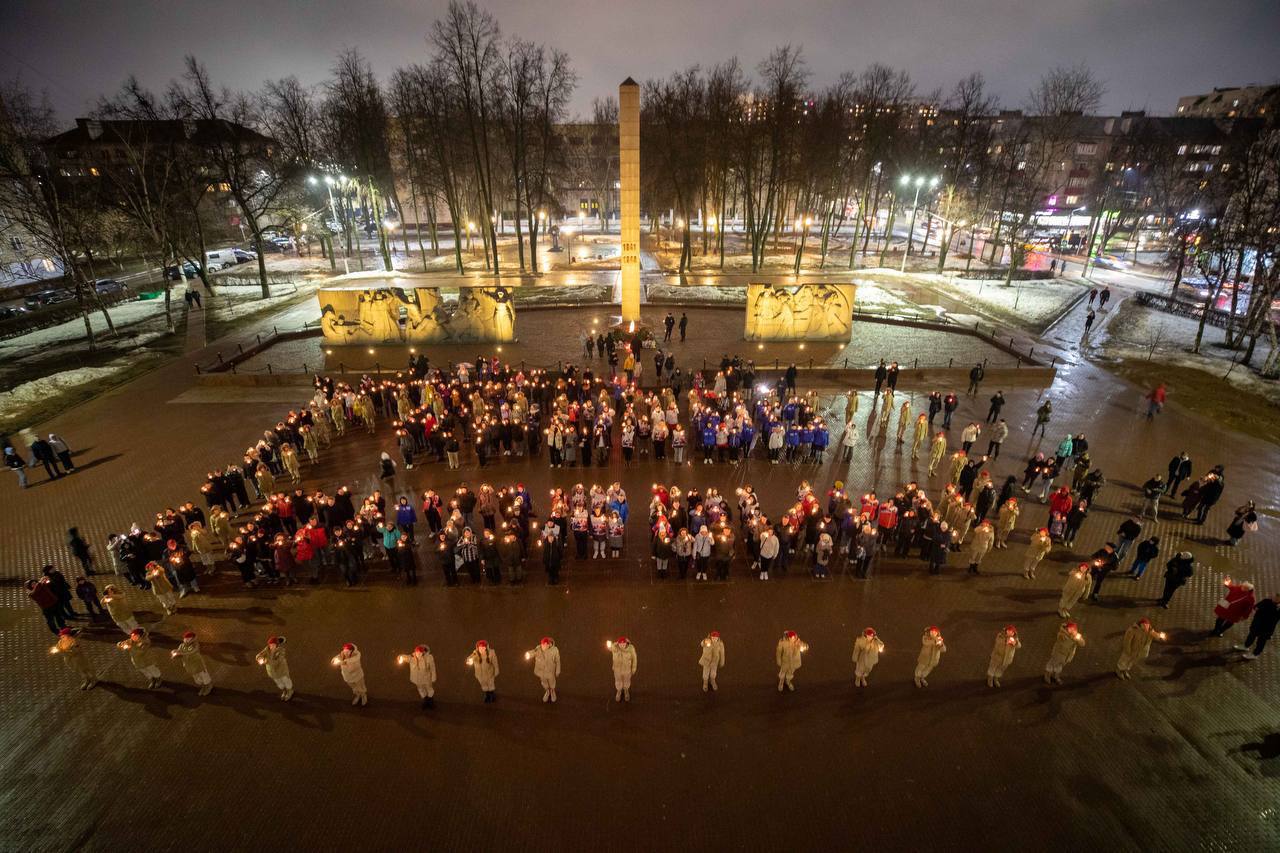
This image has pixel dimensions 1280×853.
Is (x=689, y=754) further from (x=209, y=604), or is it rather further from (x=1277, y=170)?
(x=1277, y=170)

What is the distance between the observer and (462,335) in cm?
2577

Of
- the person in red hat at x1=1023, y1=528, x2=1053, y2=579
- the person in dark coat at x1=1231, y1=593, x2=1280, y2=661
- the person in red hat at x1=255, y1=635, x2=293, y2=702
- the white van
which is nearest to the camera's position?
the person in red hat at x1=255, y1=635, x2=293, y2=702

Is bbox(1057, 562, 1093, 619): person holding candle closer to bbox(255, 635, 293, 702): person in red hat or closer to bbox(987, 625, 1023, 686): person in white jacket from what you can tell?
bbox(987, 625, 1023, 686): person in white jacket

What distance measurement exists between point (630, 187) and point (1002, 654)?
74.0 feet

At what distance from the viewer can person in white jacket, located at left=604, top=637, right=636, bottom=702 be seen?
25.9ft

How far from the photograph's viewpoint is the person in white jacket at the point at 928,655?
820 centimetres

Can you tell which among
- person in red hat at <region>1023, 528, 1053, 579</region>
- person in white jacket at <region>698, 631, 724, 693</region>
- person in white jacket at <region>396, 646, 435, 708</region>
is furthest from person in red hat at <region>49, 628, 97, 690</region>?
person in red hat at <region>1023, 528, 1053, 579</region>

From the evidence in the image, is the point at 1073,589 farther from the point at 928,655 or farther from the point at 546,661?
the point at 546,661

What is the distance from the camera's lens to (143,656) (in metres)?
8.37

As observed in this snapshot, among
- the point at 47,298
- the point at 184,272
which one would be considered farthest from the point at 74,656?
the point at 184,272

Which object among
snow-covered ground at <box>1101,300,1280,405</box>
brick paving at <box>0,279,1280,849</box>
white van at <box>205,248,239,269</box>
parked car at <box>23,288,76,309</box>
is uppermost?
white van at <box>205,248,239,269</box>

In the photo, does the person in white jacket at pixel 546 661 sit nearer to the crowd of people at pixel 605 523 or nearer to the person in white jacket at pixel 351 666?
the crowd of people at pixel 605 523

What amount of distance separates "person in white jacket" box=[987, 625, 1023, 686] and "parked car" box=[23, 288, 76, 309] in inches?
1916

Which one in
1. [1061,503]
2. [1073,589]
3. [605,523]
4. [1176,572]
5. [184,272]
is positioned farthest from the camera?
[184,272]
